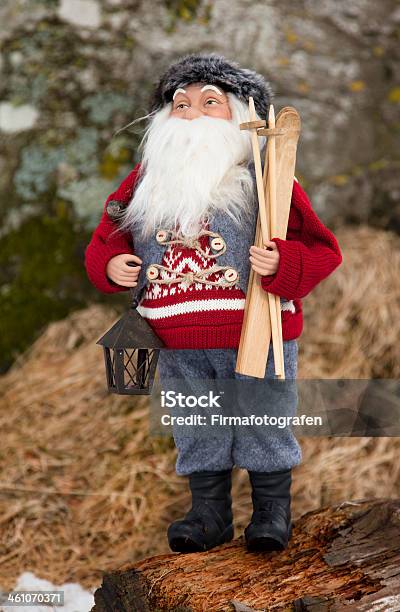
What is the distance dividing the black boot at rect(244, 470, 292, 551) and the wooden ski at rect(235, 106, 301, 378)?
33 cm

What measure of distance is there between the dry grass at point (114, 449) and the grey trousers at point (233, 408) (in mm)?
423

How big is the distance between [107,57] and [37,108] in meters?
0.33

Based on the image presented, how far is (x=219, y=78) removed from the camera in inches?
65.2

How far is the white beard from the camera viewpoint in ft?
5.34

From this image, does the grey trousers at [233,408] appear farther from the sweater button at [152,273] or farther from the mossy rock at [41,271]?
the mossy rock at [41,271]

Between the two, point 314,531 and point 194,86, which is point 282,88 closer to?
point 194,86

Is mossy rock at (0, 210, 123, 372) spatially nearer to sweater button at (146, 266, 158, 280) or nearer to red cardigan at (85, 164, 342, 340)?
red cardigan at (85, 164, 342, 340)

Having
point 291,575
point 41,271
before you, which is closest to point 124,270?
point 291,575

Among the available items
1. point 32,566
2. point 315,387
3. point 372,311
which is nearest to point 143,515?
point 32,566

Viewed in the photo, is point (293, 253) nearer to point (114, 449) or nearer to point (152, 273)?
point (152, 273)

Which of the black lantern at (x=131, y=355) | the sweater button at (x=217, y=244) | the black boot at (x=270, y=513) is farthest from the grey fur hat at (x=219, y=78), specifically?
the black boot at (x=270, y=513)

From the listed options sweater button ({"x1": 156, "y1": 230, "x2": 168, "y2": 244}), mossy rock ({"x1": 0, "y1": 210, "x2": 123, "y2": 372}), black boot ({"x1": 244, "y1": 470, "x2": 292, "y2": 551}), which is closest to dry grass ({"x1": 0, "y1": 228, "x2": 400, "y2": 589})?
mossy rock ({"x1": 0, "y1": 210, "x2": 123, "y2": 372})

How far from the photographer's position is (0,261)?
2.76m

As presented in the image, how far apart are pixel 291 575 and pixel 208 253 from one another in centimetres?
72
